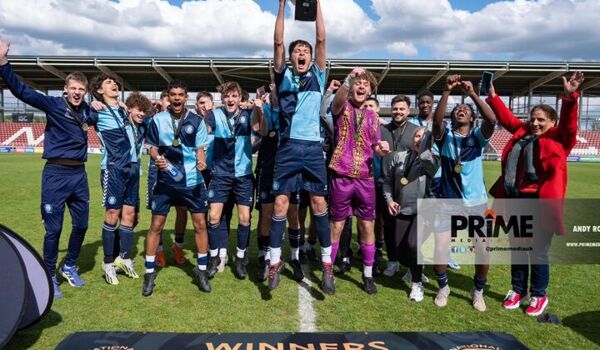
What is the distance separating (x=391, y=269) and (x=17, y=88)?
4.48 metres

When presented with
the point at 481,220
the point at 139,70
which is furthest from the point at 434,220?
the point at 139,70

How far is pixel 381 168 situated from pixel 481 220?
124 centimetres

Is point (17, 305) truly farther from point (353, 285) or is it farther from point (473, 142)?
point (473, 142)

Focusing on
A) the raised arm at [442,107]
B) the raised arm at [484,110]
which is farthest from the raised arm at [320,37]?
the raised arm at [484,110]

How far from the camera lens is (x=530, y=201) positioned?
13.2 feet

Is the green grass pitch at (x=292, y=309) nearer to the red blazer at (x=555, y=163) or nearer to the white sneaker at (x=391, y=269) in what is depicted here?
the white sneaker at (x=391, y=269)

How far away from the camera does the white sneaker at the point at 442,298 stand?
4.23 metres

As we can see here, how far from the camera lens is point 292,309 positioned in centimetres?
404

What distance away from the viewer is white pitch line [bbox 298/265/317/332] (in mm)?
3654

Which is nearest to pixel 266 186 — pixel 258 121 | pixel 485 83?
pixel 258 121

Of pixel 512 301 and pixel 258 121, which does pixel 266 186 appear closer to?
pixel 258 121

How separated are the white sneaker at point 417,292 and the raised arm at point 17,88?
164 inches

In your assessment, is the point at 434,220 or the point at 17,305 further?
the point at 434,220

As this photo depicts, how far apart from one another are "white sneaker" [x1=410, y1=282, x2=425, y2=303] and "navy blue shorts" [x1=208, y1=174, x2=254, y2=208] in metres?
2.10
